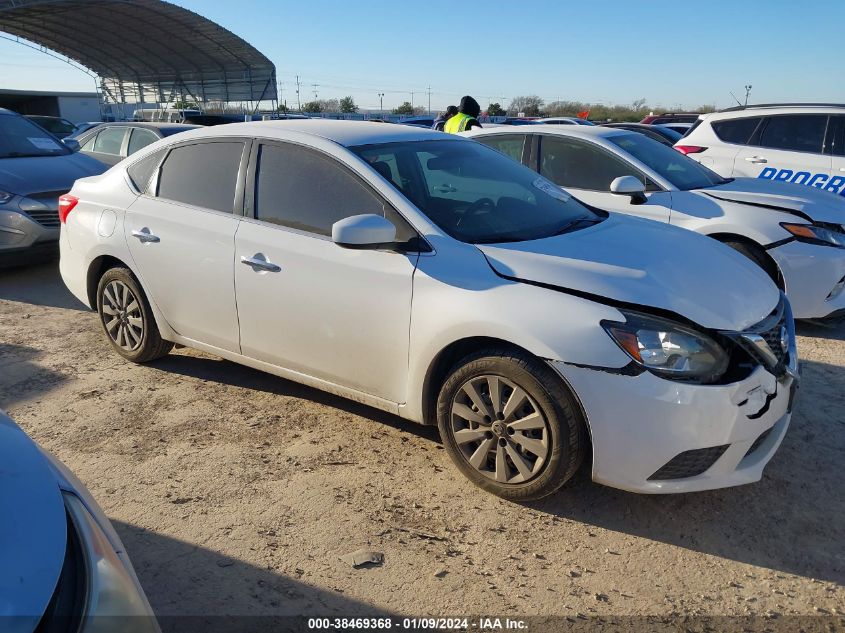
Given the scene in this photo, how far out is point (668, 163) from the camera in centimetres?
609

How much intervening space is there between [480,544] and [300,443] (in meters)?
1.25

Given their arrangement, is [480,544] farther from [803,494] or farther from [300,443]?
[803,494]

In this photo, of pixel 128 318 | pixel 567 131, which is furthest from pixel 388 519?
pixel 567 131

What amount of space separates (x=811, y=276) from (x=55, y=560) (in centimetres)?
541

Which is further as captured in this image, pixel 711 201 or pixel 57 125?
Answer: pixel 57 125

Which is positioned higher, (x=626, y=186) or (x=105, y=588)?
(x=626, y=186)

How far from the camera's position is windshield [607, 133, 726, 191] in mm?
5883

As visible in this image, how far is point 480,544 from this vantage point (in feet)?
9.30

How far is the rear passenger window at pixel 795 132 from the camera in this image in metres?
7.64

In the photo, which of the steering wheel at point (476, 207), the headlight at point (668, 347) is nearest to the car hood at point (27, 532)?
the headlight at point (668, 347)

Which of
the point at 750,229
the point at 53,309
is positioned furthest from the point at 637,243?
the point at 53,309

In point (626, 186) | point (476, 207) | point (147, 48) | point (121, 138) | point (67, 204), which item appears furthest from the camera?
point (147, 48)

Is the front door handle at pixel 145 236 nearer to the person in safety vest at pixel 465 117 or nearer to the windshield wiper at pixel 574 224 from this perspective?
the windshield wiper at pixel 574 224

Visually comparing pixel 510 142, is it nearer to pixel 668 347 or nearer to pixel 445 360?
pixel 445 360
